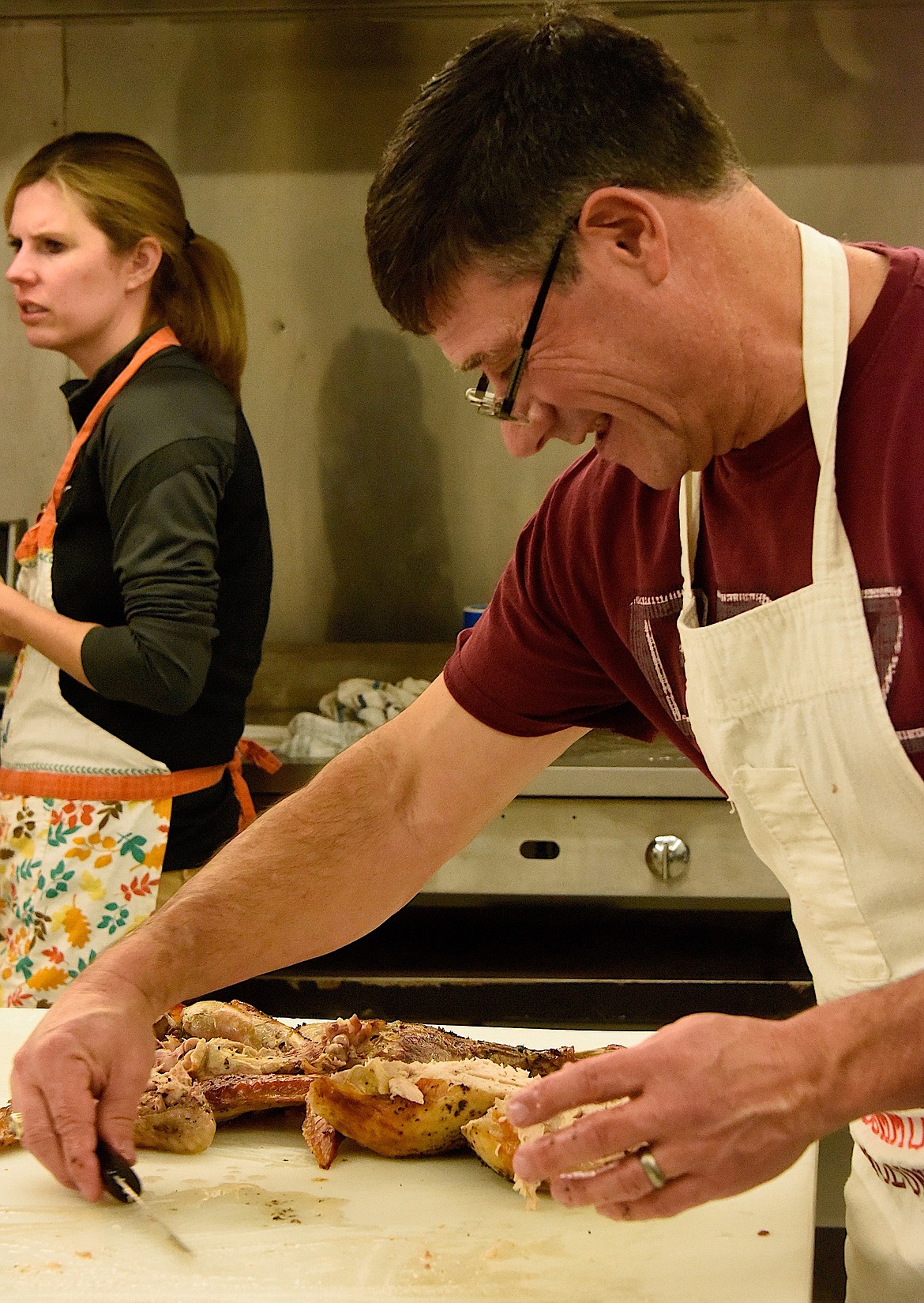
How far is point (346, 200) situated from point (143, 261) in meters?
1.41

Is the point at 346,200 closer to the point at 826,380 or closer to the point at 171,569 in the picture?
the point at 171,569

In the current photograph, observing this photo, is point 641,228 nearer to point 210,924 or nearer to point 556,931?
point 210,924

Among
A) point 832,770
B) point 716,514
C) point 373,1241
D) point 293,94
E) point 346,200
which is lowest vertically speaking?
point 373,1241

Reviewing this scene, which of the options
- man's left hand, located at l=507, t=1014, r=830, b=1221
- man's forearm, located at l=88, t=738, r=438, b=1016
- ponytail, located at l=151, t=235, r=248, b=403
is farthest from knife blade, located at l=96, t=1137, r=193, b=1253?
ponytail, located at l=151, t=235, r=248, b=403

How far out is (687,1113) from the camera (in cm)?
98

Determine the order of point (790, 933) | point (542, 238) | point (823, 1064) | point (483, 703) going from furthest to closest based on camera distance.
→ point (790, 933) → point (483, 703) → point (542, 238) → point (823, 1064)

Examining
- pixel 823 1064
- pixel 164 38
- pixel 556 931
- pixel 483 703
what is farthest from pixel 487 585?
pixel 823 1064

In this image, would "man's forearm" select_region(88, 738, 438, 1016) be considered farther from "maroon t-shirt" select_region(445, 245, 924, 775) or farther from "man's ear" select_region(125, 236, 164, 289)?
"man's ear" select_region(125, 236, 164, 289)

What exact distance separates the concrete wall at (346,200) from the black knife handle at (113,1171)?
256 cm

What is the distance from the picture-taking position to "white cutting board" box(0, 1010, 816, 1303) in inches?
44.6

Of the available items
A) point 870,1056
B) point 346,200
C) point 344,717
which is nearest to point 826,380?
point 870,1056

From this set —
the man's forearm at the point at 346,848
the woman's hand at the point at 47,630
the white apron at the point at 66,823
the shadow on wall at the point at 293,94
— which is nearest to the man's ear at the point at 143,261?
the white apron at the point at 66,823

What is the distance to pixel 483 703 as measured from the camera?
1601 mm

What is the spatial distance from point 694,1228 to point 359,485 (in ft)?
8.98
